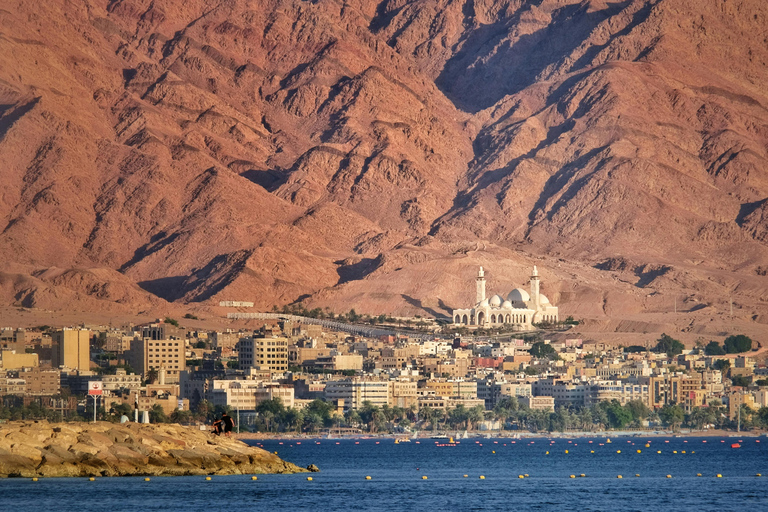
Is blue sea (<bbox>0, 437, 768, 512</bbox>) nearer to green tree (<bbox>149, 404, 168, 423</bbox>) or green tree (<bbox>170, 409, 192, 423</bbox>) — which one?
green tree (<bbox>149, 404, 168, 423</bbox>)

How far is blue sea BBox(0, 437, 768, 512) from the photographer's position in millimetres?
102312

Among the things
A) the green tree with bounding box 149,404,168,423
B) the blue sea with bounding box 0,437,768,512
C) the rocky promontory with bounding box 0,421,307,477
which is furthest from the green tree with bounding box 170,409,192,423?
the rocky promontory with bounding box 0,421,307,477

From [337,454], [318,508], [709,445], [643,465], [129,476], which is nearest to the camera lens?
[318,508]

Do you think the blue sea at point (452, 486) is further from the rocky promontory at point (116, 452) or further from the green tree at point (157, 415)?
the green tree at point (157, 415)

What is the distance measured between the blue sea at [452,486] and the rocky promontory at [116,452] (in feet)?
3.64

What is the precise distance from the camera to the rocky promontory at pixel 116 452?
108 metres

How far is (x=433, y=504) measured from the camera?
106 metres

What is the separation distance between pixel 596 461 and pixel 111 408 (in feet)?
188

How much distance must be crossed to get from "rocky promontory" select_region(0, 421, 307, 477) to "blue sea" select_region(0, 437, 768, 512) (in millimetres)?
1111

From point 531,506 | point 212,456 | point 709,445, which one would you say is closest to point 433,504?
point 531,506

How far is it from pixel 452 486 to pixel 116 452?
22.0 m

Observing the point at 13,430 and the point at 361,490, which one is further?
the point at 361,490

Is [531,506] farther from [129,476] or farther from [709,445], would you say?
[709,445]

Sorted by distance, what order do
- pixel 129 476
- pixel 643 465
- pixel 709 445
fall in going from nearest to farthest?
pixel 129 476, pixel 643 465, pixel 709 445
